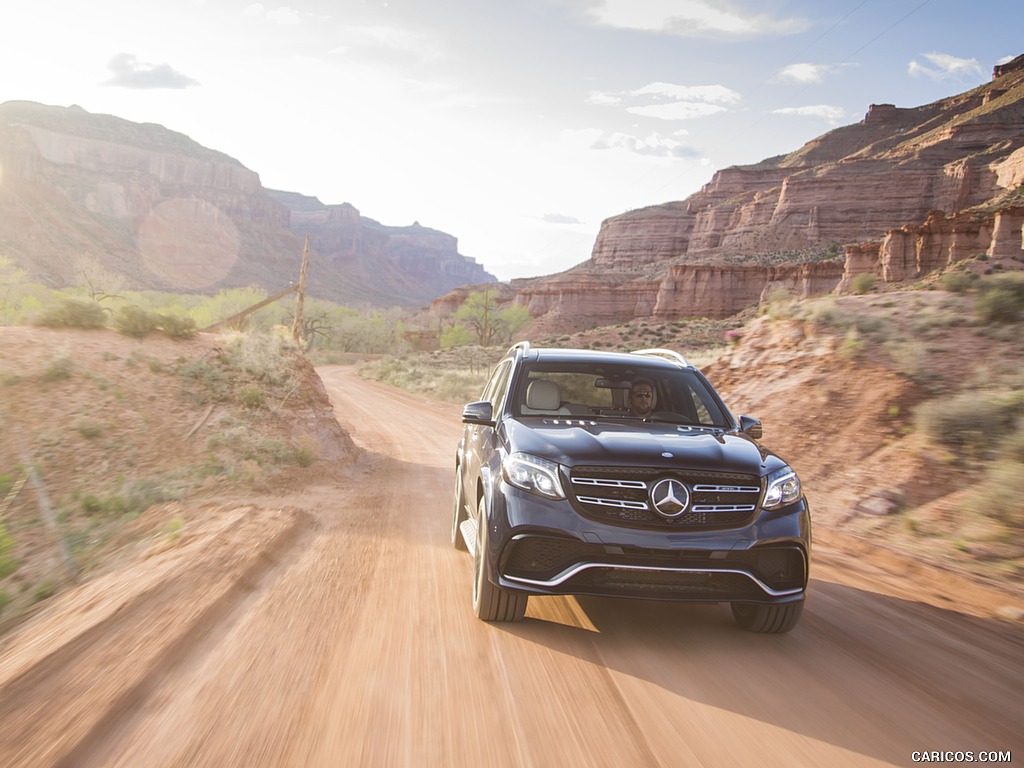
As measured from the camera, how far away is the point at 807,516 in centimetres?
378

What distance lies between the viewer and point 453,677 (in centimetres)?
333

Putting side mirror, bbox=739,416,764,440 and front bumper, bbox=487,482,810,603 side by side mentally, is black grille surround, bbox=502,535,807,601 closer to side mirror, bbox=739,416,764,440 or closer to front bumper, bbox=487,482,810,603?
front bumper, bbox=487,482,810,603

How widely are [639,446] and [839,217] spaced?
9550 centimetres

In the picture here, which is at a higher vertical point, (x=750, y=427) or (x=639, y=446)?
(x=639, y=446)

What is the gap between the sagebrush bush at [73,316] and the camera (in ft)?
33.0

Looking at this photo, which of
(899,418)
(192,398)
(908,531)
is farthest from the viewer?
(192,398)

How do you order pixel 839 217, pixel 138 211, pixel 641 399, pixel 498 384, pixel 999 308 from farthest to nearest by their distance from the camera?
1. pixel 138 211
2. pixel 839 217
3. pixel 999 308
4. pixel 498 384
5. pixel 641 399

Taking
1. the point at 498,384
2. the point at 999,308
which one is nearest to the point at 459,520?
the point at 498,384

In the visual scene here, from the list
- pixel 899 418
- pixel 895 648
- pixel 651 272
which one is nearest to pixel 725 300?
pixel 651 272

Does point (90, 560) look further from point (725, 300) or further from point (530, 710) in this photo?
point (725, 300)

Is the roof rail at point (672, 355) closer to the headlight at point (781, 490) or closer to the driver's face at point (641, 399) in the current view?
the driver's face at point (641, 399)

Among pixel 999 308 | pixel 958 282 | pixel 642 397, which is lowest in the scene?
pixel 642 397

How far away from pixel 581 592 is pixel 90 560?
4085mm

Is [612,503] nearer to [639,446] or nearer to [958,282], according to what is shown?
[639,446]
